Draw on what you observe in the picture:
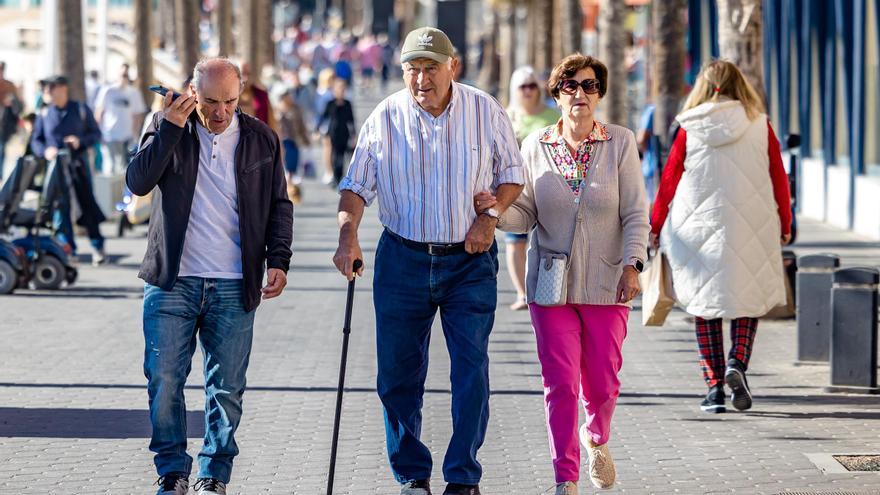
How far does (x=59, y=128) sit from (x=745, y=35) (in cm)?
664

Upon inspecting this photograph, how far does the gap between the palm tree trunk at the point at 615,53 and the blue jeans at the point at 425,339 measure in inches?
691

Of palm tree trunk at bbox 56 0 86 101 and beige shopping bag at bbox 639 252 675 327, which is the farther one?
palm tree trunk at bbox 56 0 86 101

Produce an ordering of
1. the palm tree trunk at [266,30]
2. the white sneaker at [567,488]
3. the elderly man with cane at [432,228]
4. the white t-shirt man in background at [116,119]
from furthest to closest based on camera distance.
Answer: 1. the palm tree trunk at [266,30]
2. the white t-shirt man in background at [116,119]
3. the white sneaker at [567,488]
4. the elderly man with cane at [432,228]

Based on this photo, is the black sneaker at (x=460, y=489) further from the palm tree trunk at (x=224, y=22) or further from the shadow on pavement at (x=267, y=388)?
the palm tree trunk at (x=224, y=22)

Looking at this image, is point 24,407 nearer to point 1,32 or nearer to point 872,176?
point 872,176

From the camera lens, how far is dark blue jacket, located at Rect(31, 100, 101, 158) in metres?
17.2

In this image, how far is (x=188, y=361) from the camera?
703cm

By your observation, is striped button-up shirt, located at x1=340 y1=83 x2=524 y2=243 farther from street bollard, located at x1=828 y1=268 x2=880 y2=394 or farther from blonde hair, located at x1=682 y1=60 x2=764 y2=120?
street bollard, located at x1=828 y1=268 x2=880 y2=394

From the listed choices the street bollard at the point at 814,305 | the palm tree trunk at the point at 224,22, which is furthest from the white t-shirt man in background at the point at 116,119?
the palm tree trunk at the point at 224,22

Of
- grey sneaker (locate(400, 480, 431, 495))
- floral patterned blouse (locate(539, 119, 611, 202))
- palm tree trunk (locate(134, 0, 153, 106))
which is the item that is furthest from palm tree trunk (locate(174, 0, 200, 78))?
grey sneaker (locate(400, 480, 431, 495))

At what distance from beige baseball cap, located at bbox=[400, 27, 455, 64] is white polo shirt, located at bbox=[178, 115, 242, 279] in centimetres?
74

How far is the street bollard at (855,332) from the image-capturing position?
32.8 feet

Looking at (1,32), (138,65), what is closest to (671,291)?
(138,65)

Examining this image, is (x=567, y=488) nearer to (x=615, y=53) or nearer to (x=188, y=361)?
(x=188, y=361)
